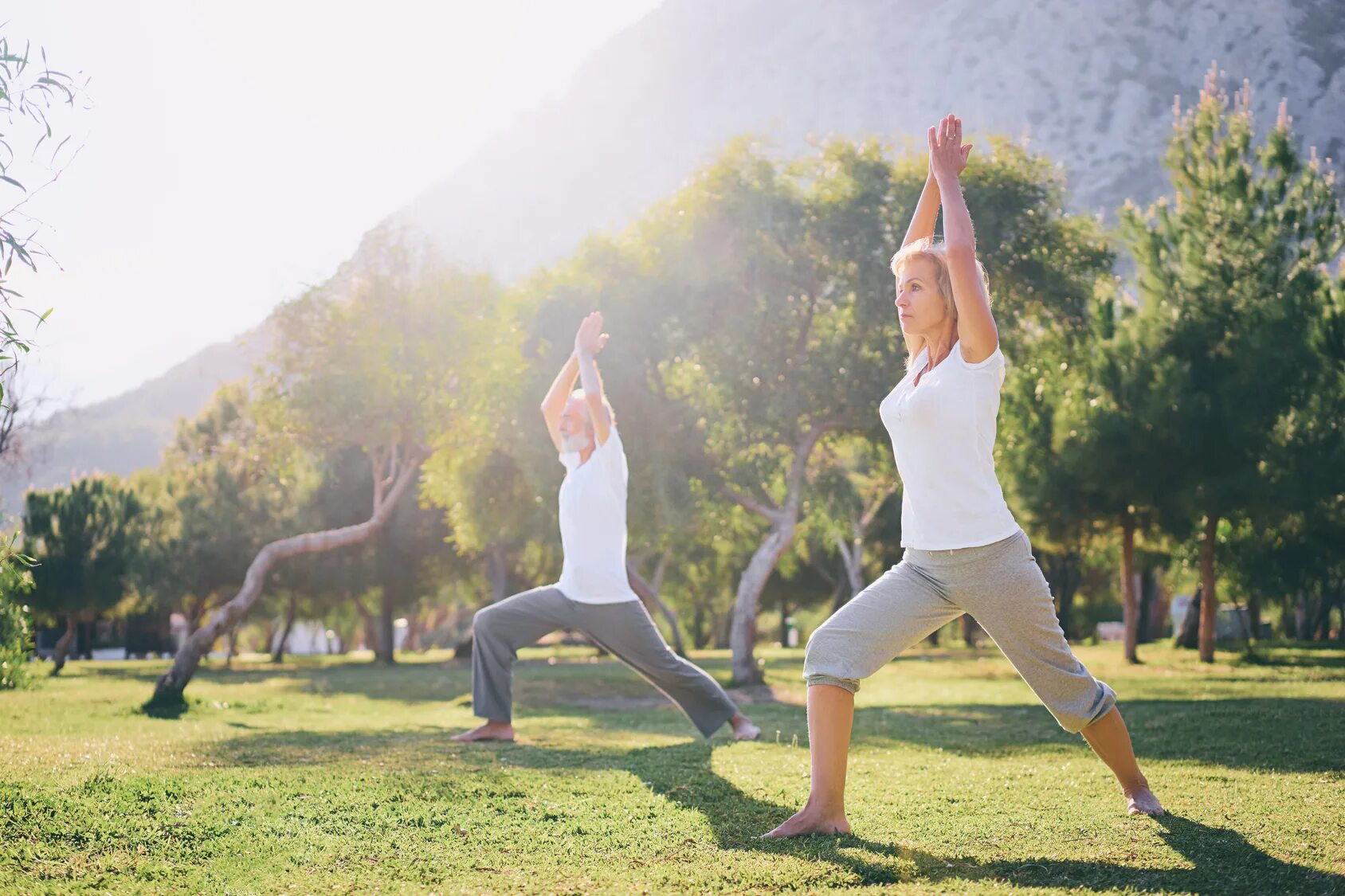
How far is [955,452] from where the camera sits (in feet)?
14.3

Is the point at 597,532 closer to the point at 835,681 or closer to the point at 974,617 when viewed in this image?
the point at 835,681

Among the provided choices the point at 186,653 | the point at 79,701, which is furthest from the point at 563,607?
the point at 79,701

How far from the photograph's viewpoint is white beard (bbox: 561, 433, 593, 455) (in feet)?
26.7

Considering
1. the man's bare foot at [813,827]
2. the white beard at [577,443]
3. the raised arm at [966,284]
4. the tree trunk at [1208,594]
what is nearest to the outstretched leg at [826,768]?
the man's bare foot at [813,827]

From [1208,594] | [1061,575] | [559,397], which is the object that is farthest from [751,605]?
[1061,575]

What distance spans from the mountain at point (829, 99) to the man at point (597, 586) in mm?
10756

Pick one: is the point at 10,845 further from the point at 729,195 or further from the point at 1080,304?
the point at 1080,304

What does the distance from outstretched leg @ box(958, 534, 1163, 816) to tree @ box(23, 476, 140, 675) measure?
3270 cm

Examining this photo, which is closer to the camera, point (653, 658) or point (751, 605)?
point (653, 658)

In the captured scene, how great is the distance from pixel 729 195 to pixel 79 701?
468 inches

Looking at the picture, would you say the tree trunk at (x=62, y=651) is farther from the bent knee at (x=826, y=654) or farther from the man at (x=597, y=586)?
the bent knee at (x=826, y=654)

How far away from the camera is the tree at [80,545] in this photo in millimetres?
32031

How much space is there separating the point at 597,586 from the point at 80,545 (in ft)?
99.5

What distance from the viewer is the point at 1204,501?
2072cm
